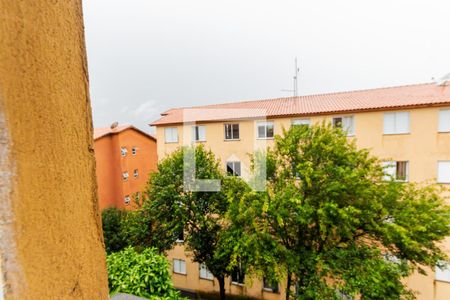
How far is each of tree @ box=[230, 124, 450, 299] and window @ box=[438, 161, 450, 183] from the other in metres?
2.66

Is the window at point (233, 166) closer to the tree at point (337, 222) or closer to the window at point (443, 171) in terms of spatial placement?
the tree at point (337, 222)

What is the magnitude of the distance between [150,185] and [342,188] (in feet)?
25.2

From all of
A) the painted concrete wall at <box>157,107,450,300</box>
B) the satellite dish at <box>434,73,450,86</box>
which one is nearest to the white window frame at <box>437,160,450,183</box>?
the painted concrete wall at <box>157,107,450,300</box>

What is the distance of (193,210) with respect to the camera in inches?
397

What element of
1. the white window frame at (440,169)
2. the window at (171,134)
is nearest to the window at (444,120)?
the white window frame at (440,169)

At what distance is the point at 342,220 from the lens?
734 cm

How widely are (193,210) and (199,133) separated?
5340 mm

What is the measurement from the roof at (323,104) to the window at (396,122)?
14.2 inches

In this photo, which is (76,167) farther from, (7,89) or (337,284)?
(337,284)

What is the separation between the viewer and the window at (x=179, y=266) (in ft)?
45.4

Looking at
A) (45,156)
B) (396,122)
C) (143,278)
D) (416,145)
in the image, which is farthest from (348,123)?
(45,156)

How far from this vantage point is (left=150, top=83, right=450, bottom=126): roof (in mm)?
10391

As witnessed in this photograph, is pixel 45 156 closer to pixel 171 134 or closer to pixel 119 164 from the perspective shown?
pixel 171 134

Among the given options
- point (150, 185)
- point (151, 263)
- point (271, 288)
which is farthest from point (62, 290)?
point (271, 288)
